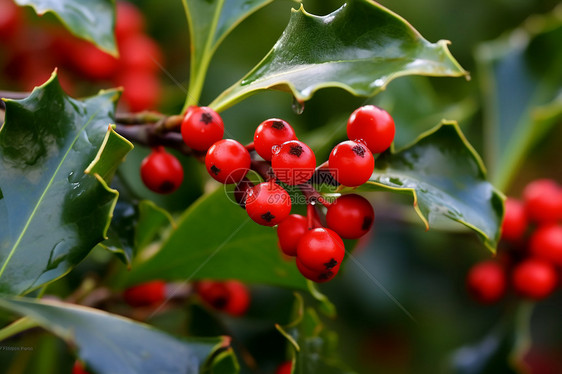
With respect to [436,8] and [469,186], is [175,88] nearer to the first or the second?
[436,8]

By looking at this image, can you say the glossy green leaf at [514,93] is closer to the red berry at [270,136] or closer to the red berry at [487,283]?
the red berry at [487,283]

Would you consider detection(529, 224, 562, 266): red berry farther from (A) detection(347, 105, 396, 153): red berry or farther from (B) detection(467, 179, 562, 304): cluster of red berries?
(A) detection(347, 105, 396, 153): red berry

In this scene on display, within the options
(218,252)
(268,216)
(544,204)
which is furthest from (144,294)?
(544,204)

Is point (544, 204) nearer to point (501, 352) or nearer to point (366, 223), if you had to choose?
point (501, 352)

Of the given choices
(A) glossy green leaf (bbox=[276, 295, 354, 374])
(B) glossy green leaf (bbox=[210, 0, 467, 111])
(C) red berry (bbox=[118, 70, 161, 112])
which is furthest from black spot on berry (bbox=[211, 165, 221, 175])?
(C) red berry (bbox=[118, 70, 161, 112])

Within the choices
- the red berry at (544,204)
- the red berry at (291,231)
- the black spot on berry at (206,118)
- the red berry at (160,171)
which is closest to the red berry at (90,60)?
the red berry at (160,171)

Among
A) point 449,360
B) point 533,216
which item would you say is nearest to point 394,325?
point 449,360
